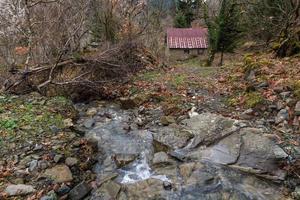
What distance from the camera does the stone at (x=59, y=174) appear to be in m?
4.85

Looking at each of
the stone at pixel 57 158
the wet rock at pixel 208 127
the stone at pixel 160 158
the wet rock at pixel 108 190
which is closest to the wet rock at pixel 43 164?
the stone at pixel 57 158

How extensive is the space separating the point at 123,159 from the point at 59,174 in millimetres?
1361

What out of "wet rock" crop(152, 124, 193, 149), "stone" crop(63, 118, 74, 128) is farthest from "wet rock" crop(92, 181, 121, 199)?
"stone" crop(63, 118, 74, 128)

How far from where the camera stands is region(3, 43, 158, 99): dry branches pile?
8.71 m

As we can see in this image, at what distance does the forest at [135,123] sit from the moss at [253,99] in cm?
3

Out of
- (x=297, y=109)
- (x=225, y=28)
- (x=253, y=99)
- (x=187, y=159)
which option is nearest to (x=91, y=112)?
(x=187, y=159)

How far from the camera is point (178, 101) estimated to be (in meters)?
8.20

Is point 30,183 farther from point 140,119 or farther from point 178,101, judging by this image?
point 178,101

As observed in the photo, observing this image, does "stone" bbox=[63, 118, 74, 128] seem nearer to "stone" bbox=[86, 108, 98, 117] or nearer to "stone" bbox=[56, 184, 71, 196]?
"stone" bbox=[86, 108, 98, 117]

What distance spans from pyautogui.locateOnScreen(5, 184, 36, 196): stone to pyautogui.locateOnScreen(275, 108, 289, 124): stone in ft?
16.5

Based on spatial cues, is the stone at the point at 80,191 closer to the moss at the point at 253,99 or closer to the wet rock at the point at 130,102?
the wet rock at the point at 130,102

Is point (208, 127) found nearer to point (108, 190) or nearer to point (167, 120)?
point (167, 120)

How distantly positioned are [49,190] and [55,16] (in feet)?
28.0

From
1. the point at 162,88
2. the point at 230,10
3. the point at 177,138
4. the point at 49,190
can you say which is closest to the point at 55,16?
the point at 162,88
